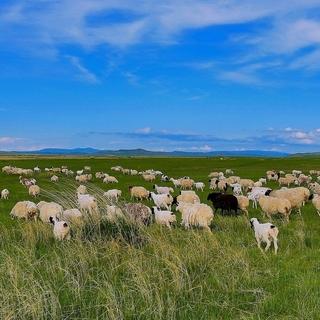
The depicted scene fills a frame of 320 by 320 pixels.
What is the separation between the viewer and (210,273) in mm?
10430

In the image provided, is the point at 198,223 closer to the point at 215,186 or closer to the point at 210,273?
the point at 210,273

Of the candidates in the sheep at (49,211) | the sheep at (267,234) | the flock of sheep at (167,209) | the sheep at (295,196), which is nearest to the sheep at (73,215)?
the flock of sheep at (167,209)

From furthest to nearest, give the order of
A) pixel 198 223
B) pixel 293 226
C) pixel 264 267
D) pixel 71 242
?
pixel 293 226 < pixel 198 223 < pixel 71 242 < pixel 264 267

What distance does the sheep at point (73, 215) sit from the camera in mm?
15462

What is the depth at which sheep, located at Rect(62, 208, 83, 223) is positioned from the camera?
15462 millimetres

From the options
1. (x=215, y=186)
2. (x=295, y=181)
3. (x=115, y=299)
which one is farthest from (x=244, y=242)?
(x=295, y=181)

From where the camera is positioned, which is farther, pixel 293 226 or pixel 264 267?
pixel 293 226

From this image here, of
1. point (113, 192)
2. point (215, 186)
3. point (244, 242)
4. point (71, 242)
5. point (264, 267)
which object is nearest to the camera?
point (264, 267)

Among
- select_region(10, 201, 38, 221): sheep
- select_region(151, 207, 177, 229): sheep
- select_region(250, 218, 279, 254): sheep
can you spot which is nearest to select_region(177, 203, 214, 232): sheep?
select_region(151, 207, 177, 229): sheep

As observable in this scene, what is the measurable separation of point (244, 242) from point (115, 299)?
7.41 metres

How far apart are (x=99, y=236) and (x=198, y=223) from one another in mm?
4805

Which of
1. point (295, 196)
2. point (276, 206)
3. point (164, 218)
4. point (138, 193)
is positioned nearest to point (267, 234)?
point (164, 218)

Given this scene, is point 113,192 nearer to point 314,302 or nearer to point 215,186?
point 215,186

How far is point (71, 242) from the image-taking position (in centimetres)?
1352
